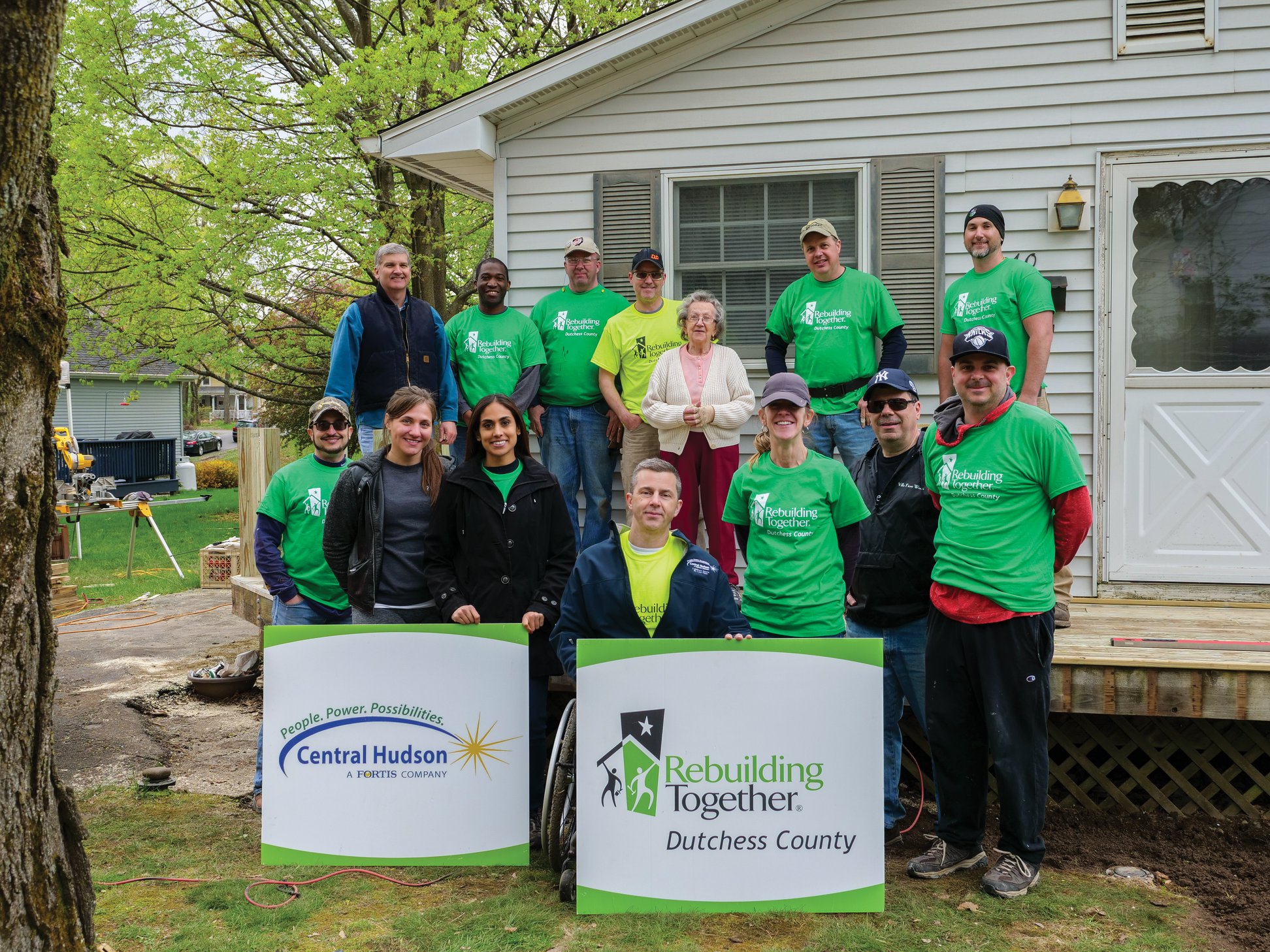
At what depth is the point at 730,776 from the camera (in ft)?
11.7

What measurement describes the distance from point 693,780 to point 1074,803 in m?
2.46

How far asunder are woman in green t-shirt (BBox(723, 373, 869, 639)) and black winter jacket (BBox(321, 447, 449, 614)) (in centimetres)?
153

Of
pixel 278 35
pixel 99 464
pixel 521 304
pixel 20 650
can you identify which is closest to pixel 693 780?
pixel 20 650

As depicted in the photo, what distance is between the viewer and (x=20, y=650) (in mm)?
2502

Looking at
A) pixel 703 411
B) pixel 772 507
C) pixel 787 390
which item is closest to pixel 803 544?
pixel 772 507

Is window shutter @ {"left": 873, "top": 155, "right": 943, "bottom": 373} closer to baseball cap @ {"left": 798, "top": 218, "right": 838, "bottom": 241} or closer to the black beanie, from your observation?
baseball cap @ {"left": 798, "top": 218, "right": 838, "bottom": 241}

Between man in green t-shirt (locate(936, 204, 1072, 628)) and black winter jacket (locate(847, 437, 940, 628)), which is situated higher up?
man in green t-shirt (locate(936, 204, 1072, 628))

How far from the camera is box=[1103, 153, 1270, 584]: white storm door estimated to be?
568cm

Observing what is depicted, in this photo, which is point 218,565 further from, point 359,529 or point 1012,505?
point 1012,505

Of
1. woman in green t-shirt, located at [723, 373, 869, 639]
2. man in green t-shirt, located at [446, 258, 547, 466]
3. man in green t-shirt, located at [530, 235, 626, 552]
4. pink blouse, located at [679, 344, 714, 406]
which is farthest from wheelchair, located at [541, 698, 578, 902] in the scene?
man in green t-shirt, located at [446, 258, 547, 466]

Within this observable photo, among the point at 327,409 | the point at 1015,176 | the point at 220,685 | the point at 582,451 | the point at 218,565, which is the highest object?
the point at 1015,176

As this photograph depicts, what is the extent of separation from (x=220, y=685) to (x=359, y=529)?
3.55 meters

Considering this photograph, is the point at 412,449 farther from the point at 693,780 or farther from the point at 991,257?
the point at 991,257

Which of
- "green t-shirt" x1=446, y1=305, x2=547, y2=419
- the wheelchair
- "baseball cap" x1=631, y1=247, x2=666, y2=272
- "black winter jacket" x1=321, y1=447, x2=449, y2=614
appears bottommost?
the wheelchair
